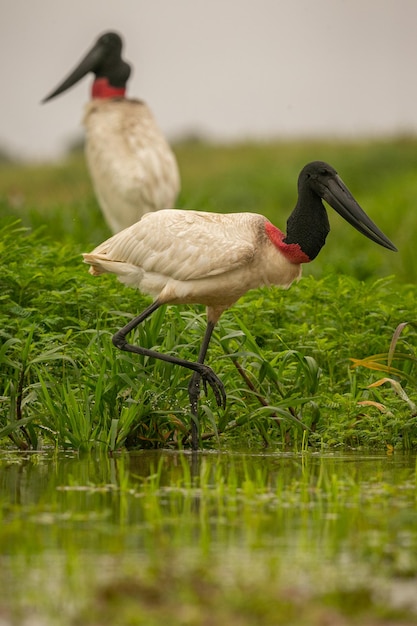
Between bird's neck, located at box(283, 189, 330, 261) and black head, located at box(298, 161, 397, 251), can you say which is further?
black head, located at box(298, 161, 397, 251)

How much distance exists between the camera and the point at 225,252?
18.5ft

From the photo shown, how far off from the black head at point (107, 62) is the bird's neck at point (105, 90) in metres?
0.03

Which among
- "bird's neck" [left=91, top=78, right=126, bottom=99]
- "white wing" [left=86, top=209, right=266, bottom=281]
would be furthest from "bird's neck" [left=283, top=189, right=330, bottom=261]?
"bird's neck" [left=91, top=78, right=126, bottom=99]

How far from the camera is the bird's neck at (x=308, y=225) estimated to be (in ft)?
19.3

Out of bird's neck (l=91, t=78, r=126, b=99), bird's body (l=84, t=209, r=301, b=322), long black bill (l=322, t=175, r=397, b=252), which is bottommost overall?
bird's body (l=84, t=209, r=301, b=322)

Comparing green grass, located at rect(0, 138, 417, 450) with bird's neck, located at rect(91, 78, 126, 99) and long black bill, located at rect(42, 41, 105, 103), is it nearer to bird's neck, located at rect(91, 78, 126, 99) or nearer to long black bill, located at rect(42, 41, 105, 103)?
bird's neck, located at rect(91, 78, 126, 99)

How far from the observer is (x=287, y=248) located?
584 cm

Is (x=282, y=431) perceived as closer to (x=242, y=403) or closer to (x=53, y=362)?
(x=242, y=403)

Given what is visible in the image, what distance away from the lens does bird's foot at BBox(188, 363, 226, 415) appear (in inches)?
225

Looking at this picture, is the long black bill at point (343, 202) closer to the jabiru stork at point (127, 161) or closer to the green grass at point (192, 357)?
the green grass at point (192, 357)

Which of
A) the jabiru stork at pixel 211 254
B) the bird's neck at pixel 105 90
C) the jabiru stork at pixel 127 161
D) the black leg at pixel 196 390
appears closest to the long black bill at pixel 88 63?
the bird's neck at pixel 105 90

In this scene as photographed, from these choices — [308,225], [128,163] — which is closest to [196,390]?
[308,225]

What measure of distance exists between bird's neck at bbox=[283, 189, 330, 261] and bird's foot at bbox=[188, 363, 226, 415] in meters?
0.70

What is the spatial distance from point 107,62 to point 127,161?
5.33 ft
